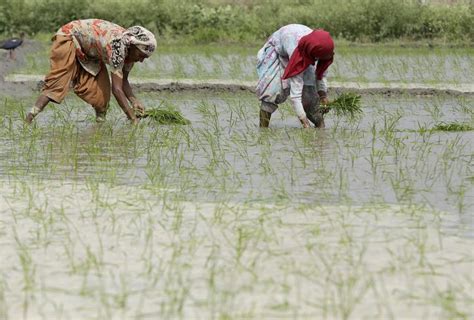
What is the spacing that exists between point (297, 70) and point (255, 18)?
1336 centimetres

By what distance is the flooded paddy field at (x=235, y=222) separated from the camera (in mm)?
3668

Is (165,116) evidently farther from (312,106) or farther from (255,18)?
(255,18)

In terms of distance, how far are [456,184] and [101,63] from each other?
3383 millimetres

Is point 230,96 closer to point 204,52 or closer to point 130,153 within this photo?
point 130,153

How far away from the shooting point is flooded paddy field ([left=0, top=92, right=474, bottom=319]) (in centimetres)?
367

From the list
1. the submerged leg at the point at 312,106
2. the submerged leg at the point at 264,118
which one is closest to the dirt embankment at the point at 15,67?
the submerged leg at the point at 264,118

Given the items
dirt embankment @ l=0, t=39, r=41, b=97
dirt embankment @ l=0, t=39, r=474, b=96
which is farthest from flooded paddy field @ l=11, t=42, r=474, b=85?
dirt embankment @ l=0, t=39, r=474, b=96

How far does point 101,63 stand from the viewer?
835cm

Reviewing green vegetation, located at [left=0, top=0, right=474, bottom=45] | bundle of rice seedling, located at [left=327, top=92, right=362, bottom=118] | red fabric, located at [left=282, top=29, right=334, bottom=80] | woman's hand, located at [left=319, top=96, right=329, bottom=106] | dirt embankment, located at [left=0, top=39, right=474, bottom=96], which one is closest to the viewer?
red fabric, located at [left=282, top=29, right=334, bottom=80]

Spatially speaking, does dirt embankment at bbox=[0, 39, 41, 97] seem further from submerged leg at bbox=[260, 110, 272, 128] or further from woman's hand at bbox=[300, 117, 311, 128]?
woman's hand at bbox=[300, 117, 311, 128]

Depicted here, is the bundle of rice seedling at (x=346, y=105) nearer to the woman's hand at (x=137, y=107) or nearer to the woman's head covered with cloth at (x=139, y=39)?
the woman's hand at (x=137, y=107)

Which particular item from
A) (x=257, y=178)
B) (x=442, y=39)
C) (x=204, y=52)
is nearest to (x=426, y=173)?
(x=257, y=178)

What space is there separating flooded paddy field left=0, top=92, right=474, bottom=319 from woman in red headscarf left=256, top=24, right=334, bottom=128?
0.68 feet

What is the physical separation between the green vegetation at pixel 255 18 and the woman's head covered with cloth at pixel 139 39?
457 inches
